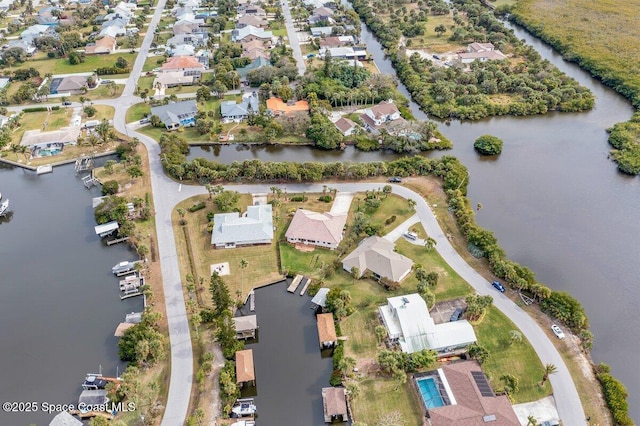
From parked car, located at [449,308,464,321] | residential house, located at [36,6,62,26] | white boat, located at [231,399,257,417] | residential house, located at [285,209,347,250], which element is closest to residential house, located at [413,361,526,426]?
parked car, located at [449,308,464,321]

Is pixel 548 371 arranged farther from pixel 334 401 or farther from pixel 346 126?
pixel 346 126

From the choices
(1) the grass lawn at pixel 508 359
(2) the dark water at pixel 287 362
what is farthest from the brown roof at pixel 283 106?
(1) the grass lawn at pixel 508 359

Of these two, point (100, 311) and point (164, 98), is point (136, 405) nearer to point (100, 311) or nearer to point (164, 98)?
point (100, 311)

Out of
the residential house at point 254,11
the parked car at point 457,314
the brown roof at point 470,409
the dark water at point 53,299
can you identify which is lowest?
the dark water at point 53,299

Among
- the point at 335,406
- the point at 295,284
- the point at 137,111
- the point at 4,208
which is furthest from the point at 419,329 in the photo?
the point at 137,111

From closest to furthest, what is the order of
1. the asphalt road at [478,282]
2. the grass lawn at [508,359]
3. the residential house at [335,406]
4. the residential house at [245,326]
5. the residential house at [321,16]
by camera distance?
the residential house at [335,406]
the asphalt road at [478,282]
the grass lawn at [508,359]
the residential house at [245,326]
the residential house at [321,16]

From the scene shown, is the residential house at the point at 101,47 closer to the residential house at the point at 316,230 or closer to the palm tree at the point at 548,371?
the residential house at the point at 316,230

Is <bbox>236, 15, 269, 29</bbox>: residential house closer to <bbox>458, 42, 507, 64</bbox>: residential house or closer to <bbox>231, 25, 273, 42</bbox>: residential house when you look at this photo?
<bbox>231, 25, 273, 42</bbox>: residential house
